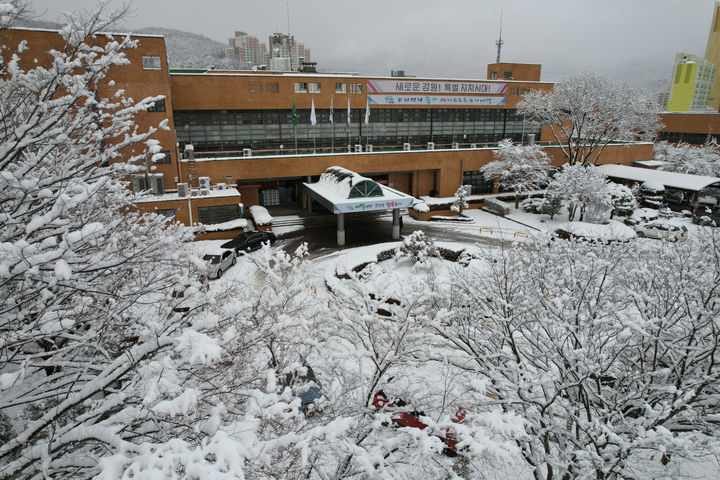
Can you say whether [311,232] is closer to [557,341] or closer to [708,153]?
[557,341]

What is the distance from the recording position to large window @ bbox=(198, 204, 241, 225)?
1084 inches

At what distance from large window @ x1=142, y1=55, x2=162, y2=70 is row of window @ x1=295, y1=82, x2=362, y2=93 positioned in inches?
431

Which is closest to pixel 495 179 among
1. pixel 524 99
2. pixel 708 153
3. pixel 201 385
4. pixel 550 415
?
pixel 524 99

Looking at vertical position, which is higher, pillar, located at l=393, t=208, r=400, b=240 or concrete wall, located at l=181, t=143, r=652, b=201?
concrete wall, located at l=181, t=143, r=652, b=201

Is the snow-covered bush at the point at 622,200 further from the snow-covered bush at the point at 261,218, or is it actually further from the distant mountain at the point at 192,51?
the distant mountain at the point at 192,51

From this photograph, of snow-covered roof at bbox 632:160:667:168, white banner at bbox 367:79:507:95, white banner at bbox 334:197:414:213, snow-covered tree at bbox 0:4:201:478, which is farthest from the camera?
snow-covered roof at bbox 632:160:667:168

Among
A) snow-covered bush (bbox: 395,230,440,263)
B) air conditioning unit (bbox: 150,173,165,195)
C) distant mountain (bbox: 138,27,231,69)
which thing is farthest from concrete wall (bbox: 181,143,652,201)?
distant mountain (bbox: 138,27,231,69)

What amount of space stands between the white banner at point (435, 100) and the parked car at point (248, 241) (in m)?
18.2

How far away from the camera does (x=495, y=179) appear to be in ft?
130

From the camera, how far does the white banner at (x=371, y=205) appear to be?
2572cm

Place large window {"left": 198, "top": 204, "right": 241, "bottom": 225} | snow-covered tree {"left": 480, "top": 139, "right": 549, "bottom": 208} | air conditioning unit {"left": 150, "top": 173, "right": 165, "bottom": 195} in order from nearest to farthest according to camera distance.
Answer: air conditioning unit {"left": 150, "top": 173, "right": 165, "bottom": 195}, large window {"left": 198, "top": 204, "right": 241, "bottom": 225}, snow-covered tree {"left": 480, "top": 139, "right": 549, "bottom": 208}

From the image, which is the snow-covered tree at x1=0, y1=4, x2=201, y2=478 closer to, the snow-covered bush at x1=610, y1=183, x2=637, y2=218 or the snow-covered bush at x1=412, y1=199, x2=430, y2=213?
the snow-covered bush at x1=412, y1=199, x2=430, y2=213

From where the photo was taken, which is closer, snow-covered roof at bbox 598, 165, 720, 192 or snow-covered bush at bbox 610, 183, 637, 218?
snow-covered bush at bbox 610, 183, 637, 218

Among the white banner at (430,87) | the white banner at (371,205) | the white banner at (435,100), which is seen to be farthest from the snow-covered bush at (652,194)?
the white banner at (371,205)
